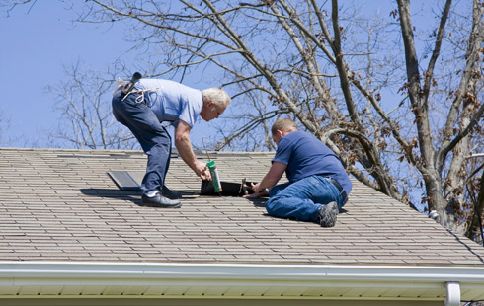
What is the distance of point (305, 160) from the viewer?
391 inches

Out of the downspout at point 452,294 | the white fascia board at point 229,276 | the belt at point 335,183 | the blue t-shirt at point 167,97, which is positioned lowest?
the downspout at point 452,294

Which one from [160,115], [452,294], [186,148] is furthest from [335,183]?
[452,294]

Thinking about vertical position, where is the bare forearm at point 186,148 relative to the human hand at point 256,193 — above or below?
above

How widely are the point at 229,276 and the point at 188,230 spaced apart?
3.66 feet

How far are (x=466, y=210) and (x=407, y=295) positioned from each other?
32.9 feet

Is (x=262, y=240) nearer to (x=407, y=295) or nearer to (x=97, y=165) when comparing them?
(x=407, y=295)

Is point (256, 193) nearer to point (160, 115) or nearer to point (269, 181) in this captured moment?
point (269, 181)

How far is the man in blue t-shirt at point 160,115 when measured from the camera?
31.7 feet

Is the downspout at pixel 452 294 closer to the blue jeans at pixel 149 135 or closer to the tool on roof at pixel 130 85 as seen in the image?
the blue jeans at pixel 149 135

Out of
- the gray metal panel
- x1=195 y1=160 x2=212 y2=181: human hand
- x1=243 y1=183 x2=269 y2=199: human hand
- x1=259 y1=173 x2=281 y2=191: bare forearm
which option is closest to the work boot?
x1=259 y1=173 x2=281 y2=191: bare forearm

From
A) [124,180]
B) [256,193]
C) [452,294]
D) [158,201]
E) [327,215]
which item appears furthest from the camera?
[124,180]

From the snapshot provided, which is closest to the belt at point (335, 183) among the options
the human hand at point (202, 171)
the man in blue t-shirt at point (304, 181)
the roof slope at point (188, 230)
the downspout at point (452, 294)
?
the man in blue t-shirt at point (304, 181)

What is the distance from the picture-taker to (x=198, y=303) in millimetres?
8328

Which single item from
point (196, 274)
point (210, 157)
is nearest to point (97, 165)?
point (210, 157)
